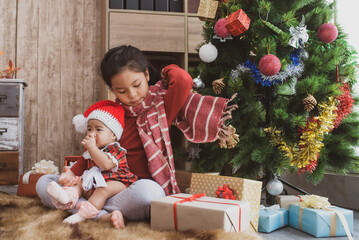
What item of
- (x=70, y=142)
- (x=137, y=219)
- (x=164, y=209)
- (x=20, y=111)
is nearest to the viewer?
(x=164, y=209)

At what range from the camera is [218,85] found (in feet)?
4.50

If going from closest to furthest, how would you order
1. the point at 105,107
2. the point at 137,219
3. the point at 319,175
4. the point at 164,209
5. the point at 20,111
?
the point at 164,209
the point at 137,219
the point at 105,107
the point at 319,175
the point at 20,111

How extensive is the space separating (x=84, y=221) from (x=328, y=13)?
4.25ft

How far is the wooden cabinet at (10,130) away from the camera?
186cm

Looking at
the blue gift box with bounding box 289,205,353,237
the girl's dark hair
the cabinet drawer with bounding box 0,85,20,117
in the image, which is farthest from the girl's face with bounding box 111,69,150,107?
the cabinet drawer with bounding box 0,85,20,117

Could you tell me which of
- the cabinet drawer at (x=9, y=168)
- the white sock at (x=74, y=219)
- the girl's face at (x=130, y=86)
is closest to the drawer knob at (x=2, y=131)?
the cabinet drawer at (x=9, y=168)

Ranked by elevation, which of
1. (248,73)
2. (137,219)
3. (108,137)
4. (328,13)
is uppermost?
(328,13)

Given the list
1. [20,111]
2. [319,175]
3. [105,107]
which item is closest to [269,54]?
[319,175]

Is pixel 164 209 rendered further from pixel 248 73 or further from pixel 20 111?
pixel 20 111

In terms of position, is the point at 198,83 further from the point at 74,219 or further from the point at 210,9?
the point at 74,219

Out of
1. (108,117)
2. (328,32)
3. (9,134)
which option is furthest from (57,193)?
(328,32)

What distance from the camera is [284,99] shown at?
4.56 feet

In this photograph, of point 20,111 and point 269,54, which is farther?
point 20,111

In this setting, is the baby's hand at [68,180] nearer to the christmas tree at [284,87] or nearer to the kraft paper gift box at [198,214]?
the kraft paper gift box at [198,214]
